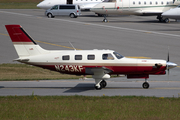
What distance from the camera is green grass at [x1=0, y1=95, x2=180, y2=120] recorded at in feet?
37.2

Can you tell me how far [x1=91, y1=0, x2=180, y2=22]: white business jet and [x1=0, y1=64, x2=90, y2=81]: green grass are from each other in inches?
1112

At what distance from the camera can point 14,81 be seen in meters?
20.9

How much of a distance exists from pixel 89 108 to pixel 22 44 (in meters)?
7.16

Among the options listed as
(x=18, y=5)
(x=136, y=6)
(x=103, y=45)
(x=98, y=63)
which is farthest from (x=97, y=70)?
(x=18, y=5)

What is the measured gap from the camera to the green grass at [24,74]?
22109mm

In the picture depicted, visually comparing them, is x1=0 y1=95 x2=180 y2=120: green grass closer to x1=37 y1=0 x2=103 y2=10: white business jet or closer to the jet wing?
the jet wing

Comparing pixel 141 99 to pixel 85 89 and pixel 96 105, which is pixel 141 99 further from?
pixel 85 89

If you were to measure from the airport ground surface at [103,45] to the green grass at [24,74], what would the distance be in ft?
5.26

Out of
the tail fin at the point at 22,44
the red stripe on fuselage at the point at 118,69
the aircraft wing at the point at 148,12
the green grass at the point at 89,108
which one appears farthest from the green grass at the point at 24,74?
the aircraft wing at the point at 148,12

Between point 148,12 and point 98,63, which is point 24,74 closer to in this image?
point 98,63

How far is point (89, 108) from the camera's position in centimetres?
1266

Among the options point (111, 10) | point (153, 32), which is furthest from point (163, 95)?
point (111, 10)

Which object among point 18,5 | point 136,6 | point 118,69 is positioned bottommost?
point 118,69

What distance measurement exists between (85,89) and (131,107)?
5703mm
